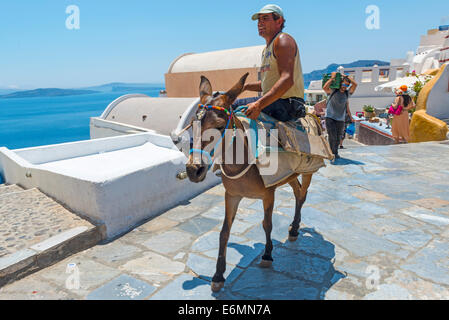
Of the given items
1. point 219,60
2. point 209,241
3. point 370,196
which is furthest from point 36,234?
point 219,60

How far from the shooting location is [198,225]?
4.69m

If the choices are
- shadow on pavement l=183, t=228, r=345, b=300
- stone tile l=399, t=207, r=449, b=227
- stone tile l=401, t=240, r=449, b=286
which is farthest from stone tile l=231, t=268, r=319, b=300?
stone tile l=399, t=207, r=449, b=227

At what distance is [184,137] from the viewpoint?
34.5 ft

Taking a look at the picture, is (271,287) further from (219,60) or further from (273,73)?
(219,60)

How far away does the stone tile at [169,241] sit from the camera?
401 centimetres

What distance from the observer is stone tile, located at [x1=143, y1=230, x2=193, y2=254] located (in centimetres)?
401

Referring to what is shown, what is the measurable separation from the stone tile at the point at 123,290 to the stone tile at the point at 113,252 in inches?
19.0

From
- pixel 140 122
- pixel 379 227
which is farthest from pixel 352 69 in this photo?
pixel 379 227

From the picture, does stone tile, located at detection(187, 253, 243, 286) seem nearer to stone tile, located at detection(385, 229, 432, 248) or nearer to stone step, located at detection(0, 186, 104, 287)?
stone step, located at detection(0, 186, 104, 287)

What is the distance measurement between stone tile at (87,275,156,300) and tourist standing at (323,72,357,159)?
6.48m

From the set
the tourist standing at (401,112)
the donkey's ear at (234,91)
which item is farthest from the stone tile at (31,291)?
the tourist standing at (401,112)

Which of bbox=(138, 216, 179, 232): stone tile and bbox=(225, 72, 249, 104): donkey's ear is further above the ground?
bbox=(225, 72, 249, 104): donkey's ear

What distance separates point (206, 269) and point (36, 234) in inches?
92.5
